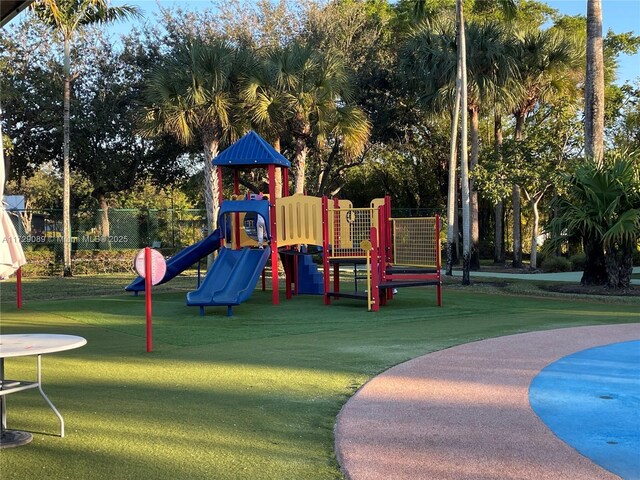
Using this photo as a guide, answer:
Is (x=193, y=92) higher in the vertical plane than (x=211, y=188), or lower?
higher

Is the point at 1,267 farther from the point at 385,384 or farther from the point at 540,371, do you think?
the point at 540,371

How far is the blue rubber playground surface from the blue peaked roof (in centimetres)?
947

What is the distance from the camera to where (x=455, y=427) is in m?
5.05

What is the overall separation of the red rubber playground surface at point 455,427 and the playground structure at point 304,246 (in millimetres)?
5761

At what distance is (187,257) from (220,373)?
361 inches

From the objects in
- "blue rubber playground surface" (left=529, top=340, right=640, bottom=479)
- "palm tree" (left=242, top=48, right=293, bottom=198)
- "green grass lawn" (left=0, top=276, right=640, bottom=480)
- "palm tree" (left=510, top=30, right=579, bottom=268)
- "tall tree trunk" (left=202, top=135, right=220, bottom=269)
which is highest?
"palm tree" (left=510, top=30, right=579, bottom=268)

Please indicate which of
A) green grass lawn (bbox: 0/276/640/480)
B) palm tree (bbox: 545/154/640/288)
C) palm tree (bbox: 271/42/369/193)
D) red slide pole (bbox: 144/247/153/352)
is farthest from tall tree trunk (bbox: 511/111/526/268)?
red slide pole (bbox: 144/247/153/352)

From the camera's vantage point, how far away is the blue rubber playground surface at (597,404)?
177 inches

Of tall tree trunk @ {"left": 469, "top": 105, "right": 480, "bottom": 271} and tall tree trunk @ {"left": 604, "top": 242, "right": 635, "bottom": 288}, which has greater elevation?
tall tree trunk @ {"left": 469, "top": 105, "right": 480, "bottom": 271}

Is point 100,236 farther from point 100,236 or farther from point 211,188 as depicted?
point 211,188

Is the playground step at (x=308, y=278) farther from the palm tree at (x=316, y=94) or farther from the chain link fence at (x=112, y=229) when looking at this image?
the chain link fence at (x=112, y=229)

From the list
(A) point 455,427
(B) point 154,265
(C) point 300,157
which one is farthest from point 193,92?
(A) point 455,427

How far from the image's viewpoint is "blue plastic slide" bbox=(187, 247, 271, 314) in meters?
12.6

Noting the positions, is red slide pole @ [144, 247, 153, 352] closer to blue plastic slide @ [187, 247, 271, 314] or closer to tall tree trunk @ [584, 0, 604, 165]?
blue plastic slide @ [187, 247, 271, 314]
